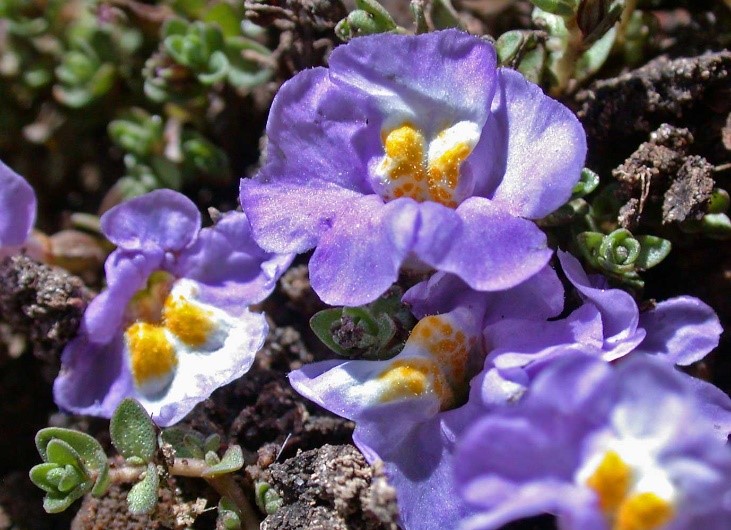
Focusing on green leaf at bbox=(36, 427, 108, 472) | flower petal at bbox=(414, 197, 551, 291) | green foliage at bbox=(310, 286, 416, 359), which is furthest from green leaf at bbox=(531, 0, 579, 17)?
green leaf at bbox=(36, 427, 108, 472)

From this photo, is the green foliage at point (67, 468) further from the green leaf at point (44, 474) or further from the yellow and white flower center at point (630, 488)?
the yellow and white flower center at point (630, 488)

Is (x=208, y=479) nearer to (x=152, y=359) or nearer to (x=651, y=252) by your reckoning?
(x=152, y=359)

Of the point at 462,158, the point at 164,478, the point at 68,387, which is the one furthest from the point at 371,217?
the point at 68,387

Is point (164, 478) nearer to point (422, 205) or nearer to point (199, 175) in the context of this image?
point (422, 205)

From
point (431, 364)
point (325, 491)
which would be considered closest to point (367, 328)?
point (431, 364)

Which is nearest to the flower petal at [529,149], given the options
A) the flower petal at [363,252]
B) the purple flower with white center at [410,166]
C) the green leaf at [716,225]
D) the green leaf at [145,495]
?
the purple flower with white center at [410,166]

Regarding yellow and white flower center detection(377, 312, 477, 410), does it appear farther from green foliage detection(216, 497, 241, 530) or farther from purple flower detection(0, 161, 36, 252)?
purple flower detection(0, 161, 36, 252)
